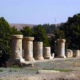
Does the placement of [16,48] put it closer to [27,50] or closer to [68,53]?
[27,50]

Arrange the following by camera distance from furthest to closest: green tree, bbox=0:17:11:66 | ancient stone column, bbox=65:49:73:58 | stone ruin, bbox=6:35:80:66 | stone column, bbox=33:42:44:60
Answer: ancient stone column, bbox=65:49:73:58 → green tree, bbox=0:17:11:66 → stone column, bbox=33:42:44:60 → stone ruin, bbox=6:35:80:66

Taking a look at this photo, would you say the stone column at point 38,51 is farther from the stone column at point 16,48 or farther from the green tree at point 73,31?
the green tree at point 73,31

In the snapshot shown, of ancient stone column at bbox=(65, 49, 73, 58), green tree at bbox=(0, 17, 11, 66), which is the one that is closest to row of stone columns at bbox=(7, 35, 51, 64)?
green tree at bbox=(0, 17, 11, 66)

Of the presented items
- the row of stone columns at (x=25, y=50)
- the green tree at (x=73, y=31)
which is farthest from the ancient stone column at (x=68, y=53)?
the green tree at (x=73, y=31)

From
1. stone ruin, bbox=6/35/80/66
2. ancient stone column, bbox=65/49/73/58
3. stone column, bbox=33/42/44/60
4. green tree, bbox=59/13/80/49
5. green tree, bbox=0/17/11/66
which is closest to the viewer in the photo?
stone ruin, bbox=6/35/80/66

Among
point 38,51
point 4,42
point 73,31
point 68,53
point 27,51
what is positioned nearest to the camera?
point 27,51

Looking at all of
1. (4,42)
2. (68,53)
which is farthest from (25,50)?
(68,53)

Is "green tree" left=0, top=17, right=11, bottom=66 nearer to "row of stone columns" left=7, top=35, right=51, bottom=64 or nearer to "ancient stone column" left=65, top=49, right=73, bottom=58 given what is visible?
"row of stone columns" left=7, top=35, right=51, bottom=64

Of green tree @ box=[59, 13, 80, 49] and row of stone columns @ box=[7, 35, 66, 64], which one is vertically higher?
green tree @ box=[59, 13, 80, 49]

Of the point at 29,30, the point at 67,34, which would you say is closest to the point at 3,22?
the point at 29,30

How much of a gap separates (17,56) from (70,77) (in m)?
12.3

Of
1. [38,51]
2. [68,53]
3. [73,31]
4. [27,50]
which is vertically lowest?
[68,53]

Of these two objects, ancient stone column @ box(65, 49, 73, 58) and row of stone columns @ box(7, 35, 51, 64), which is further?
ancient stone column @ box(65, 49, 73, 58)

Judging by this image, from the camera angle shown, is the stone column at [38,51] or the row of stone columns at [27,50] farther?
the stone column at [38,51]
